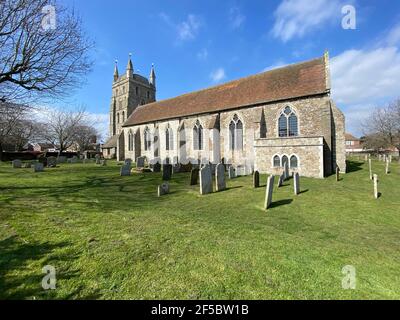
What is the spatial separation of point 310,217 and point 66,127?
4837 centimetres

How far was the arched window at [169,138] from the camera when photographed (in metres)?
28.5

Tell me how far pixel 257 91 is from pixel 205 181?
14.7m

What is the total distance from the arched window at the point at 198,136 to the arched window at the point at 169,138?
404cm

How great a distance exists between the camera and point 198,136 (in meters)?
25.5

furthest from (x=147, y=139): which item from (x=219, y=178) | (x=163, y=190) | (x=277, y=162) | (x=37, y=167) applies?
(x=163, y=190)

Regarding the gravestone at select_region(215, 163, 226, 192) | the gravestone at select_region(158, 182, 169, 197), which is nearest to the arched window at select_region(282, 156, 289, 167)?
the gravestone at select_region(215, 163, 226, 192)

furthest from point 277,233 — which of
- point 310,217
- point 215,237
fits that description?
point 310,217

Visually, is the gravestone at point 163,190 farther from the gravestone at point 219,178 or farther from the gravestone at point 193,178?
the gravestone at point 219,178

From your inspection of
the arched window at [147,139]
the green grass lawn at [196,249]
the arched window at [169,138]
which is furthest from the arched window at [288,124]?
the arched window at [147,139]

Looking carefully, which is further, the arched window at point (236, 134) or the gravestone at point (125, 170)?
the arched window at point (236, 134)

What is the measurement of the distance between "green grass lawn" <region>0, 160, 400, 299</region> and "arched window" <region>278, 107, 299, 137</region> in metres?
11.3

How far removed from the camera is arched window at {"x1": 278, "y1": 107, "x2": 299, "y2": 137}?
18344 millimetres

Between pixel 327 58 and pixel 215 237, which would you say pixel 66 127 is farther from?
pixel 215 237

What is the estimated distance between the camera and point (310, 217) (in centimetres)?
671
